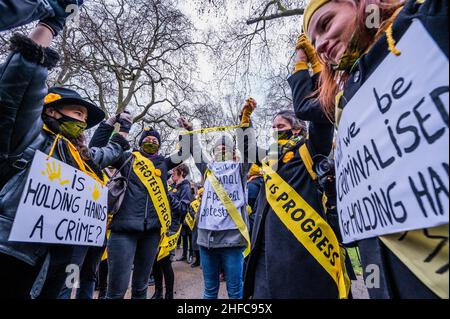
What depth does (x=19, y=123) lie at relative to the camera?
1.42 m

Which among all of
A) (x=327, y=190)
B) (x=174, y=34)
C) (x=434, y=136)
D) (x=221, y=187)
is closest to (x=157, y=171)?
(x=221, y=187)

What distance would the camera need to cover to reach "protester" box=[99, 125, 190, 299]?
264cm

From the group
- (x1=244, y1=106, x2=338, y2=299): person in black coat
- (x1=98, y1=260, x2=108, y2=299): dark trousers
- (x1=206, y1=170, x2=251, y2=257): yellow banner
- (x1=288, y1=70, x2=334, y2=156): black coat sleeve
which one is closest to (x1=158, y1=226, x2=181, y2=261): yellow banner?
(x1=206, y1=170, x2=251, y2=257): yellow banner

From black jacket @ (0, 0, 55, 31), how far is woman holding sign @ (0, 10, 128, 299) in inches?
3.2

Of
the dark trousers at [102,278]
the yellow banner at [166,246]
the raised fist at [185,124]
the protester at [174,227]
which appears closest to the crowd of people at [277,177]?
the yellow banner at [166,246]

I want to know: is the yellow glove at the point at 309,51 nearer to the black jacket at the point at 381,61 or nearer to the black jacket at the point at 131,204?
the black jacket at the point at 381,61

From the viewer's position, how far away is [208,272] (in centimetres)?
276

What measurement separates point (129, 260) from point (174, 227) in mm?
1711

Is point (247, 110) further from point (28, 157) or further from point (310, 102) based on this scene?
point (28, 157)

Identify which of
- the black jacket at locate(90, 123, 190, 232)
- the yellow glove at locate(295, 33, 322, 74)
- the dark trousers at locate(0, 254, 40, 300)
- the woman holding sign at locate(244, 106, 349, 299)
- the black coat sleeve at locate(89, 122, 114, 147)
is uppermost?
the black coat sleeve at locate(89, 122, 114, 147)

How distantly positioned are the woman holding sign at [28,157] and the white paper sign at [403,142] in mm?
1573

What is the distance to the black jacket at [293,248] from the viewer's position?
1.43 metres

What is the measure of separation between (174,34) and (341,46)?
393 inches

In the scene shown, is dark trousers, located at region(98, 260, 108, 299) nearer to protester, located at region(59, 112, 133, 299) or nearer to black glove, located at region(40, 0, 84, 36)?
protester, located at region(59, 112, 133, 299)
